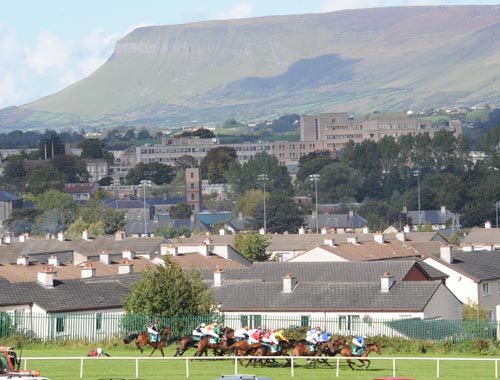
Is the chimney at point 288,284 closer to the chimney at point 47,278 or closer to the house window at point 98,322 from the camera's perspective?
the chimney at point 47,278

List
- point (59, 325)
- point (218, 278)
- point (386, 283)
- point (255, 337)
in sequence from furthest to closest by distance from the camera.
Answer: point (218, 278) → point (386, 283) → point (59, 325) → point (255, 337)

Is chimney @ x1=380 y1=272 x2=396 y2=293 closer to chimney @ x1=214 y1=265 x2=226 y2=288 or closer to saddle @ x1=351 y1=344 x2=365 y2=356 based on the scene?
chimney @ x1=214 y1=265 x2=226 y2=288

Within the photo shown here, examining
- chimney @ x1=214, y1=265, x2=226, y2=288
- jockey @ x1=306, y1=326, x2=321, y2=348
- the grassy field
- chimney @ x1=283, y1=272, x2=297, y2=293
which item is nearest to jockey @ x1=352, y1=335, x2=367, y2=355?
the grassy field

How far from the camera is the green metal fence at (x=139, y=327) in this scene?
53031mm

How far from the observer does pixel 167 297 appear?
56.4m

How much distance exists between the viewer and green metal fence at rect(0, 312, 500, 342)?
5303 cm

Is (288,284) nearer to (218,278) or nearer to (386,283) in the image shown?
(386,283)

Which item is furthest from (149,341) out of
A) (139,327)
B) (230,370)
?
(139,327)

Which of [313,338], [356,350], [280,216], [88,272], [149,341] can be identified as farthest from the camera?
[280,216]

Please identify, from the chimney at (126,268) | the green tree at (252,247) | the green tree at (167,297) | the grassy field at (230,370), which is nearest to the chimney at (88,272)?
the chimney at (126,268)

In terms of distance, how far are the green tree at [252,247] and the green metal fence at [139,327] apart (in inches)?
1781

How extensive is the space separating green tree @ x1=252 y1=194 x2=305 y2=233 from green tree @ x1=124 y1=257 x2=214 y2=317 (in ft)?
408

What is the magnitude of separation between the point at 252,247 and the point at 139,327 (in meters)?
49.9

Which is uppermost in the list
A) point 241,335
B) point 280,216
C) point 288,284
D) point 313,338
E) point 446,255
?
point 280,216
